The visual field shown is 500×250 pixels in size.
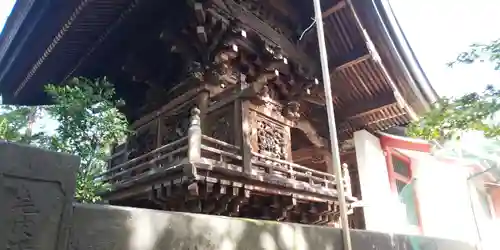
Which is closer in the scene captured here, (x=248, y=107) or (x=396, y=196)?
(x=248, y=107)

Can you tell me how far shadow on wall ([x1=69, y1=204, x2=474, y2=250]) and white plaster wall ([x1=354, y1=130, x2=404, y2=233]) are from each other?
5140mm

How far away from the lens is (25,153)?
1681 mm

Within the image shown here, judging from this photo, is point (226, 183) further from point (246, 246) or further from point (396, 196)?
point (396, 196)

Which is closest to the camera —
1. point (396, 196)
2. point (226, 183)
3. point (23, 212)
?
point (23, 212)

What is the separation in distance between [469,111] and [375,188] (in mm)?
4451

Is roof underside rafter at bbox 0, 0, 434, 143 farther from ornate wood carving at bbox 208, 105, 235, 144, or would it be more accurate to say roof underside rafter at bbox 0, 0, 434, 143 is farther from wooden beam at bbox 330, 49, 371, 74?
ornate wood carving at bbox 208, 105, 235, 144

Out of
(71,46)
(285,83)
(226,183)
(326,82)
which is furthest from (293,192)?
(71,46)

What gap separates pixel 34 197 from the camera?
5.51 ft

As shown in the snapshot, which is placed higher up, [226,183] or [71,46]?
[71,46]

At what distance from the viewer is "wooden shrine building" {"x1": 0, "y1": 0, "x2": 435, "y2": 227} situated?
512 cm

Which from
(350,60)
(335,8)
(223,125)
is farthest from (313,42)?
(223,125)

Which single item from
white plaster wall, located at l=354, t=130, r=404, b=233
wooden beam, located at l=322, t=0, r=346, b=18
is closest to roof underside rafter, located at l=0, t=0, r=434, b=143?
wooden beam, located at l=322, t=0, r=346, b=18

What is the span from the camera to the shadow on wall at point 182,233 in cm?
185

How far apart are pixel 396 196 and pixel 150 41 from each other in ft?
20.4
